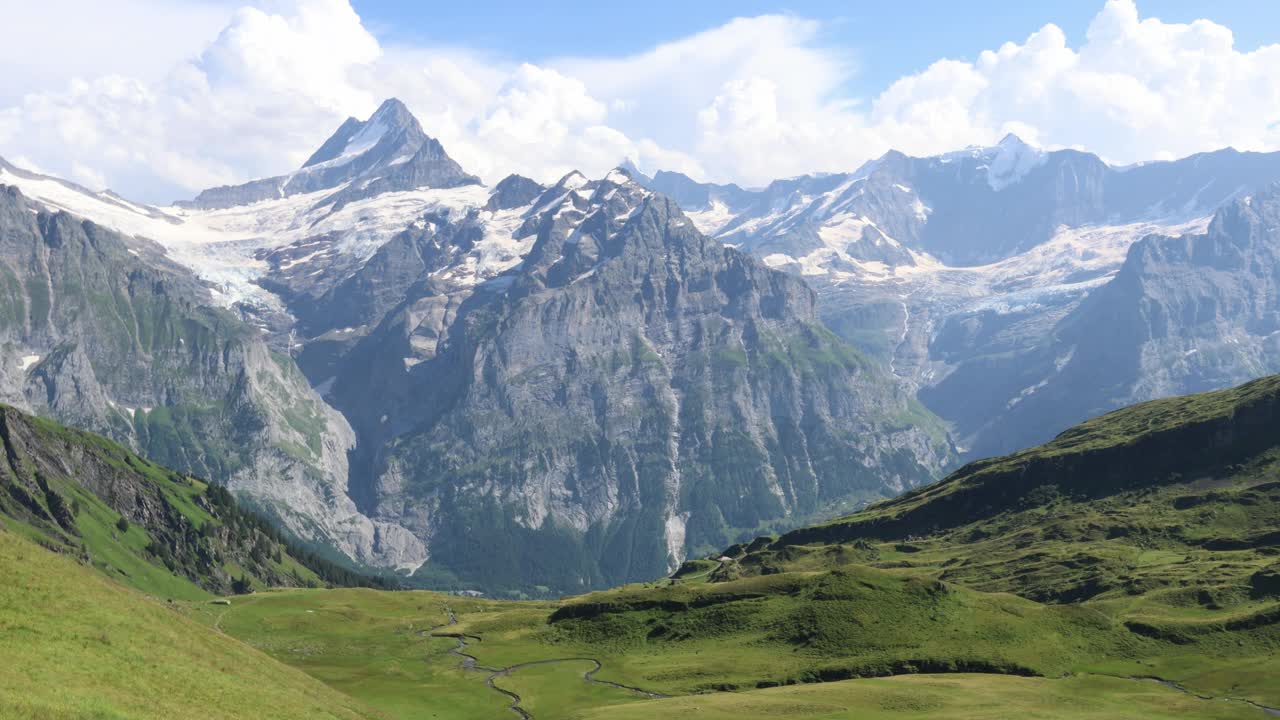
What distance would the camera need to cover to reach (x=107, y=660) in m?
68.8

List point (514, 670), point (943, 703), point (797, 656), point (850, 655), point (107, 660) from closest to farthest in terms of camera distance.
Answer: point (107, 660), point (943, 703), point (850, 655), point (797, 656), point (514, 670)

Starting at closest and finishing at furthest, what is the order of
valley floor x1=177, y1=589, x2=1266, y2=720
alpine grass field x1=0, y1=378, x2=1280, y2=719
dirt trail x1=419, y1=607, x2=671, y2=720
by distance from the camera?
alpine grass field x1=0, y1=378, x2=1280, y2=719 → valley floor x1=177, y1=589, x2=1266, y2=720 → dirt trail x1=419, y1=607, x2=671, y2=720

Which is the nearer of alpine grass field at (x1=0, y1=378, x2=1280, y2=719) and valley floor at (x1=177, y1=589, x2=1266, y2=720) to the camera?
alpine grass field at (x1=0, y1=378, x2=1280, y2=719)

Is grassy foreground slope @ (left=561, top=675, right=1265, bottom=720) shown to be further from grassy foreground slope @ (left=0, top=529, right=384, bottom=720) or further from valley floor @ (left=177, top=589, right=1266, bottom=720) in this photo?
grassy foreground slope @ (left=0, top=529, right=384, bottom=720)

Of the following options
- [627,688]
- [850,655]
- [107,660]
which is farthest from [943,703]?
[107,660]

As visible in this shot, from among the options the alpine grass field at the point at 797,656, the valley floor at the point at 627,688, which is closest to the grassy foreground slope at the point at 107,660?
the alpine grass field at the point at 797,656

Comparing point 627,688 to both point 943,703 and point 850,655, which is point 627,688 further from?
point 943,703

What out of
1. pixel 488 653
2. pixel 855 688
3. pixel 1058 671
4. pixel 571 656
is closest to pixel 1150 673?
pixel 1058 671

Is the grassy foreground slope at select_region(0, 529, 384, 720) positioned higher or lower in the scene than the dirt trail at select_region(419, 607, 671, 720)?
higher

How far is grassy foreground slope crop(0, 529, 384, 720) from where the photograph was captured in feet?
201

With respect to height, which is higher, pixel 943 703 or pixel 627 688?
pixel 627 688

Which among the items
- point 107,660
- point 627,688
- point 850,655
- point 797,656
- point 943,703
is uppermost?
point 107,660

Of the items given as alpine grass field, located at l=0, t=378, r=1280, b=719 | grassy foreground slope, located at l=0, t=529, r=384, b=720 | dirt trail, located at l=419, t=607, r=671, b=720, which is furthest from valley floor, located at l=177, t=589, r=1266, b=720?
grassy foreground slope, located at l=0, t=529, r=384, b=720

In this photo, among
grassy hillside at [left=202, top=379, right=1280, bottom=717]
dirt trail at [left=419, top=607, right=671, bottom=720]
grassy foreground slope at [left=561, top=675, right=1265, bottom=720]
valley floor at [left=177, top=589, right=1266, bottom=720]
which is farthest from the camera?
dirt trail at [left=419, top=607, right=671, bottom=720]
